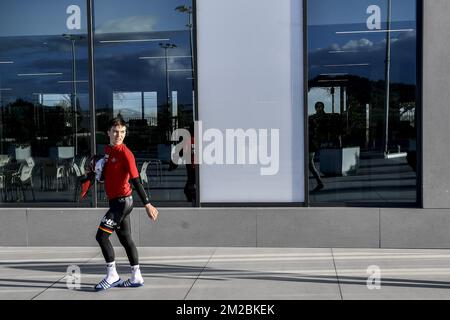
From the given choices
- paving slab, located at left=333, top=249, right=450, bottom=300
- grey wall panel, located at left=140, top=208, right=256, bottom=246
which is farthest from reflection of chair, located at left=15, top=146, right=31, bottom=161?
Result: paving slab, located at left=333, top=249, right=450, bottom=300

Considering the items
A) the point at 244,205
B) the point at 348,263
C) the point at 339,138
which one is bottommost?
the point at 348,263

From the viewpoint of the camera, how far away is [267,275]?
21.6 feet

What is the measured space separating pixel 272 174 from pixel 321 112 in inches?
44.9

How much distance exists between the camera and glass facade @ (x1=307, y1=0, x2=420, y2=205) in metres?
8.03

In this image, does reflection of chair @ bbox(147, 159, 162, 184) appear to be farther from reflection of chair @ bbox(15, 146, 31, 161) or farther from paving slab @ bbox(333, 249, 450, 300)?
paving slab @ bbox(333, 249, 450, 300)

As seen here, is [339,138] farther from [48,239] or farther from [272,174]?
[48,239]

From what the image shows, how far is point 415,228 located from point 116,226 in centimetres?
423

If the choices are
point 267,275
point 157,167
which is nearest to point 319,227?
point 267,275

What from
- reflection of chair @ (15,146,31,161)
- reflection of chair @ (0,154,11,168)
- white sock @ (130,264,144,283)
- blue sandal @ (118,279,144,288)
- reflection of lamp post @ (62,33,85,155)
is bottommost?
blue sandal @ (118,279,144,288)

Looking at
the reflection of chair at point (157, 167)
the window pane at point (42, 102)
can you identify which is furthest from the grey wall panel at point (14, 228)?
the reflection of chair at point (157, 167)

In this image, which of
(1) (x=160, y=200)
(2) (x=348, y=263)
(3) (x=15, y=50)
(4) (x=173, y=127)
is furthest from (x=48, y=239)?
(2) (x=348, y=263)

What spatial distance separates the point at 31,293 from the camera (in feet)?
19.5

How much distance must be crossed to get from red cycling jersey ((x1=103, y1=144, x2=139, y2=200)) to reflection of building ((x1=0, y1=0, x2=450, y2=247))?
239 centimetres

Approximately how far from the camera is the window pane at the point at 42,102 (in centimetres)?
881
